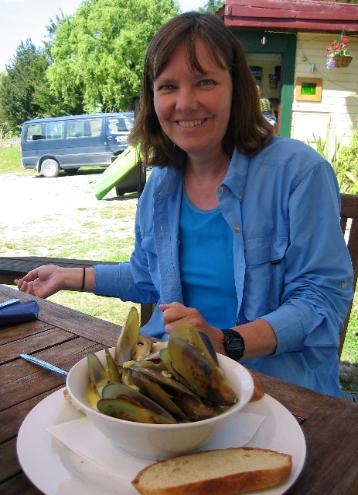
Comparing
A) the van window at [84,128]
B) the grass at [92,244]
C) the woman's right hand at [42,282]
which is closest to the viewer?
the woman's right hand at [42,282]

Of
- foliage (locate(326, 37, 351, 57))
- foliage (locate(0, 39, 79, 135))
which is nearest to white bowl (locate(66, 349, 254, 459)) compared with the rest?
foliage (locate(326, 37, 351, 57))

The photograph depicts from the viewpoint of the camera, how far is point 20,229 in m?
7.33

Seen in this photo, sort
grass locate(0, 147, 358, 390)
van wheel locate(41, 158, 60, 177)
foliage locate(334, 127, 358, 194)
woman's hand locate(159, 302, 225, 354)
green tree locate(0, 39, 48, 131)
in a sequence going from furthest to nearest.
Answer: green tree locate(0, 39, 48, 131), van wheel locate(41, 158, 60, 177), foliage locate(334, 127, 358, 194), grass locate(0, 147, 358, 390), woman's hand locate(159, 302, 225, 354)

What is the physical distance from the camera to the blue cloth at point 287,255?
4.14 feet

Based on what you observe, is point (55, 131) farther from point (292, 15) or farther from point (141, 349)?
point (141, 349)

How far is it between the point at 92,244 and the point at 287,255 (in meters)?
5.00

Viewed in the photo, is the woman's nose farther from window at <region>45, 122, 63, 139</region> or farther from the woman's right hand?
window at <region>45, 122, 63, 139</region>

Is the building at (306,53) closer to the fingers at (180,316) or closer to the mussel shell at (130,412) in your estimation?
the fingers at (180,316)

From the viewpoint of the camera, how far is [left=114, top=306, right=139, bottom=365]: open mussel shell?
0.84 metres

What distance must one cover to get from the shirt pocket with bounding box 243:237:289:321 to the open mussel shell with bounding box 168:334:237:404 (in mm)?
749

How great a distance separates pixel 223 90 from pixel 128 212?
712 centimetres

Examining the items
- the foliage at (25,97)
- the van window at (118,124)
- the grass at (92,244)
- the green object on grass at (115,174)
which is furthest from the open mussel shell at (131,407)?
the foliage at (25,97)

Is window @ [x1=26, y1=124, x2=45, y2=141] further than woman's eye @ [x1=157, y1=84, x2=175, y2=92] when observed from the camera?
Yes

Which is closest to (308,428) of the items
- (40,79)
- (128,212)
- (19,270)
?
(19,270)
